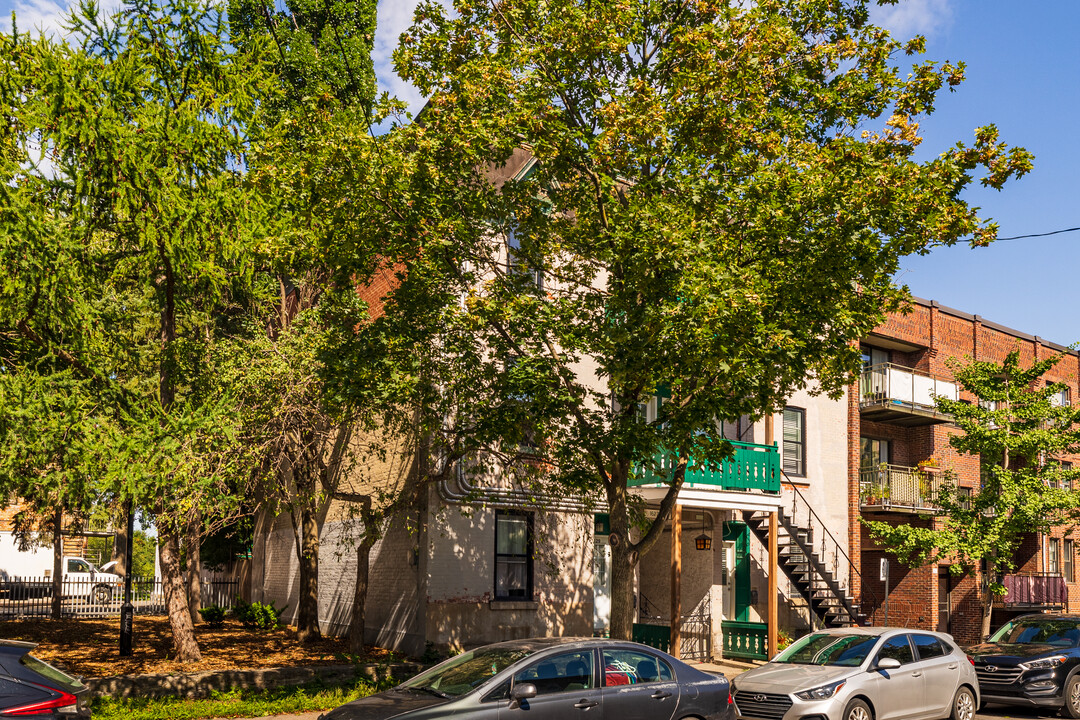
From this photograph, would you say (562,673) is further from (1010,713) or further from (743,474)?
(743,474)

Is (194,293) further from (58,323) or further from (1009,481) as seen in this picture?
(1009,481)

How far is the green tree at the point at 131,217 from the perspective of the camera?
41.7 feet

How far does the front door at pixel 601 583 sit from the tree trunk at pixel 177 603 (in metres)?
8.77

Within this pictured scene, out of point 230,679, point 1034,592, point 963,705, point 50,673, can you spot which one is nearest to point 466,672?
point 50,673

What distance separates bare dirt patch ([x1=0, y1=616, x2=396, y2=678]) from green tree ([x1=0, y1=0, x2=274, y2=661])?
Result: 9.87ft

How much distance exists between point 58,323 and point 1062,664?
1646 centimetres

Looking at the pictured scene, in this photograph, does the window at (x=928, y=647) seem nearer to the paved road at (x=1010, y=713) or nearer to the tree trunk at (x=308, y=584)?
the paved road at (x=1010, y=713)

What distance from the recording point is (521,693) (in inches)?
346

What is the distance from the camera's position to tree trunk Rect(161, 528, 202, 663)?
53.4 feet

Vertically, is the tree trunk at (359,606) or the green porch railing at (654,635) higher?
the tree trunk at (359,606)

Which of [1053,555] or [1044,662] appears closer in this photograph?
[1044,662]

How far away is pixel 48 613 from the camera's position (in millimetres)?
28359

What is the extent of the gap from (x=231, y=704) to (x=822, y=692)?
8270 mm

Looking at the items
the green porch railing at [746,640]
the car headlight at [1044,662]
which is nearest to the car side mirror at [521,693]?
the car headlight at [1044,662]
